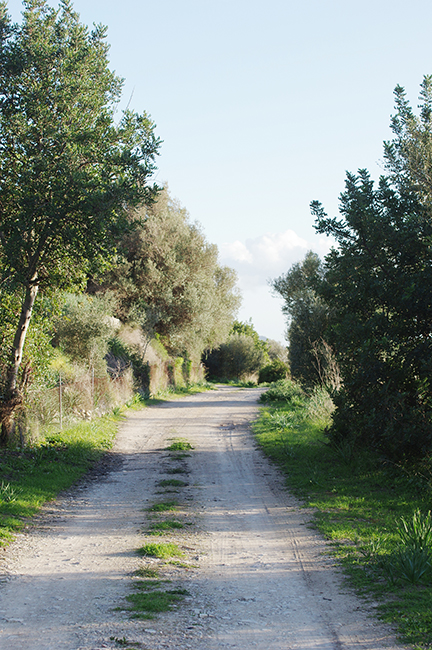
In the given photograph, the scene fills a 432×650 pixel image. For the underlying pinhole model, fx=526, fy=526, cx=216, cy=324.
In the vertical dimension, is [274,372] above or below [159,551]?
above

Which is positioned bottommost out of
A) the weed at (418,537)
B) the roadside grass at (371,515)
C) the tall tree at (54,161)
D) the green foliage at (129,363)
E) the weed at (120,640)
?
the roadside grass at (371,515)

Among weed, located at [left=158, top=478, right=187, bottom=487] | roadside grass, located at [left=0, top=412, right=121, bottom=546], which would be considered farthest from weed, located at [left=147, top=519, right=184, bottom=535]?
weed, located at [left=158, top=478, right=187, bottom=487]

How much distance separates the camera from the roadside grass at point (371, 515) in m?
4.77

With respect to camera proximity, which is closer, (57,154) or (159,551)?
(159,551)

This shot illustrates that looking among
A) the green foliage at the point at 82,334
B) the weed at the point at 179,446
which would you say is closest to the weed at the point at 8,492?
the weed at the point at 179,446

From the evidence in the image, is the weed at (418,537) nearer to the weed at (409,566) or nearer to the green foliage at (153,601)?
the weed at (409,566)

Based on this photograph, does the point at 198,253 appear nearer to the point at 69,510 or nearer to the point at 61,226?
the point at 61,226

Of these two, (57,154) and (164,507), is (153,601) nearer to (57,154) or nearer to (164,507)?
(164,507)

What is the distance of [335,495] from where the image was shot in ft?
28.7

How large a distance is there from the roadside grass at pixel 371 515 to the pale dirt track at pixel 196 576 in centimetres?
26

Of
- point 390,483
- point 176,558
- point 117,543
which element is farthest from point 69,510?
point 390,483

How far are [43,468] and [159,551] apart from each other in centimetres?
507

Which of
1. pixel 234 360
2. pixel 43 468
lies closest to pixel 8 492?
pixel 43 468

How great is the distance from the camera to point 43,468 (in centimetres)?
1034
